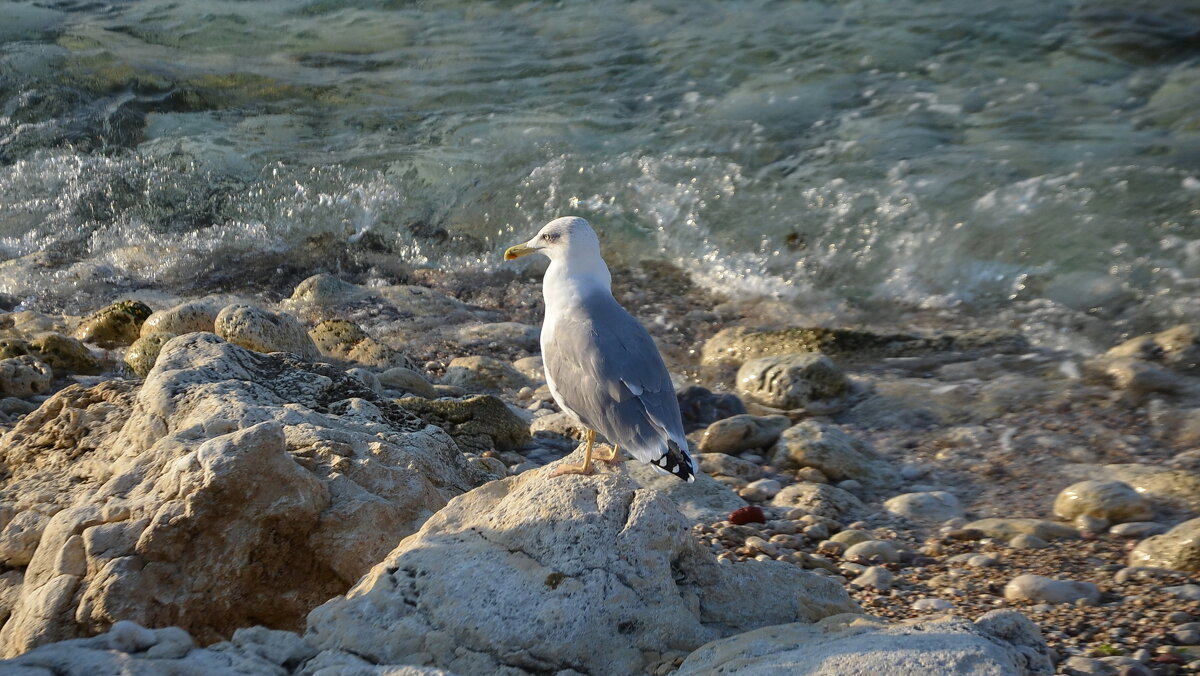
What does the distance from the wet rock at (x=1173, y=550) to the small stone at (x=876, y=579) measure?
91 centimetres

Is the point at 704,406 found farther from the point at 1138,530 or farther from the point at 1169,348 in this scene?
the point at 1169,348

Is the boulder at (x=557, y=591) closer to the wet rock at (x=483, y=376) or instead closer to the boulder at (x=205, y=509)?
the boulder at (x=205, y=509)

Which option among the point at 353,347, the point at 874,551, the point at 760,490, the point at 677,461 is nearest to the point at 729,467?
the point at 760,490

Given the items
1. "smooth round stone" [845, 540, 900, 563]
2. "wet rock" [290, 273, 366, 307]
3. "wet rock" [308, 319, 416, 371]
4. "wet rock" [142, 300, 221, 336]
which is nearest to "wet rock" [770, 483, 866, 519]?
"smooth round stone" [845, 540, 900, 563]

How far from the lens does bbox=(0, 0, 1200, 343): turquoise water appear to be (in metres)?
7.75

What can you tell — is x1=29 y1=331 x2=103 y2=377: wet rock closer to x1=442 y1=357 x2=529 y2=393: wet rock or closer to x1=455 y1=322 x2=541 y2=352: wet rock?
x1=442 y1=357 x2=529 y2=393: wet rock

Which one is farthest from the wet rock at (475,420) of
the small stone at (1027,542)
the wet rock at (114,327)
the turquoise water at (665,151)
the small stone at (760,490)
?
the turquoise water at (665,151)

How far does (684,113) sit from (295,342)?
16.9ft

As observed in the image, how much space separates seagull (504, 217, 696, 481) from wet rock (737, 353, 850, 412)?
82.6 inches

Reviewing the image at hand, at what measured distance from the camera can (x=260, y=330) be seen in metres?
5.71

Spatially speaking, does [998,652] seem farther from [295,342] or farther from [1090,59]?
[1090,59]

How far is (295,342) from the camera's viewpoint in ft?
19.0

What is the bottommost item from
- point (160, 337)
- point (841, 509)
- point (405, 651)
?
point (841, 509)

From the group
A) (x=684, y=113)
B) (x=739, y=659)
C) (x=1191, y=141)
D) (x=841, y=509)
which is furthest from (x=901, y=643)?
(x=684, y=113)
